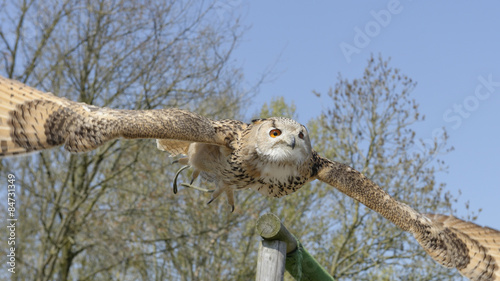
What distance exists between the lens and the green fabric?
4.41 m

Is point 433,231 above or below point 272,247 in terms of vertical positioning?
above

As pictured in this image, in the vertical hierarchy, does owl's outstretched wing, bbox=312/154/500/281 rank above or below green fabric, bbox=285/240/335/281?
above

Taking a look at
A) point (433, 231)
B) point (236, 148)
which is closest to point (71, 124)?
point (236, 148)

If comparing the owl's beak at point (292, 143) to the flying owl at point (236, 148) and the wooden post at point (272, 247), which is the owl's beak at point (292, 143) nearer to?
the flying owl at point (236, 148)

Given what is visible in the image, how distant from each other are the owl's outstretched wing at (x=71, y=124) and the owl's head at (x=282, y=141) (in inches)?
15.1

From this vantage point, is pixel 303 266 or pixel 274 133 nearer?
pixel 274 133

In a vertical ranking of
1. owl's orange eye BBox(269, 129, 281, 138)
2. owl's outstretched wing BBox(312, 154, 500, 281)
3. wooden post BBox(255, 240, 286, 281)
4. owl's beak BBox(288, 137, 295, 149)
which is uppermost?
owl's orange eye BBox(269, 129, 281, 138)

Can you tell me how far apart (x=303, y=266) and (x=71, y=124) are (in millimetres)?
2007

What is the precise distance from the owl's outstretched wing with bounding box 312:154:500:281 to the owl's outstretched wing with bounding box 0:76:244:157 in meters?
1.09

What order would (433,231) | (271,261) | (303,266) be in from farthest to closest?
(433,231) < (303,266) < (271,261)

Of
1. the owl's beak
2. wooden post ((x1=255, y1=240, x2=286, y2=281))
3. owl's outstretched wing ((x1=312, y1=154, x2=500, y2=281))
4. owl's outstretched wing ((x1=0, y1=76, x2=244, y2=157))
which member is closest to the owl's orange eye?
the owl's beak

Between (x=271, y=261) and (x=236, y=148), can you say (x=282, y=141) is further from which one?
(x=271, y=261)

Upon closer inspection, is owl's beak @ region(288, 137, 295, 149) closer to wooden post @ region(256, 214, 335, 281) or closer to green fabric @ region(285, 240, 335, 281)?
wooden post @ region(256, 214, 335, 281)

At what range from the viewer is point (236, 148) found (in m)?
4.59
